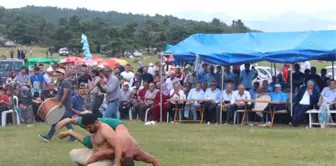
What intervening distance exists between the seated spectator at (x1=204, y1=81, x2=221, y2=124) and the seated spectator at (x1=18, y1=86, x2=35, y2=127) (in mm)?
4750

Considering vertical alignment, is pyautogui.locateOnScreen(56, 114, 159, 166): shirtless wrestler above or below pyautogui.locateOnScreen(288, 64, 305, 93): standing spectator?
below

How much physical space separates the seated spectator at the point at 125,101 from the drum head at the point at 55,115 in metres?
→ 6.52

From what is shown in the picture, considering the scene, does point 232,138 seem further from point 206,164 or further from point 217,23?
point 217,23

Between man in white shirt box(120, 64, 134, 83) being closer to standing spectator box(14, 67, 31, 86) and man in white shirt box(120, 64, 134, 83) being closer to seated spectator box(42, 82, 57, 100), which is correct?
standing spectator box(14, 67, 31, 86)

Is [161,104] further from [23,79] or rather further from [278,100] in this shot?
[23,79]

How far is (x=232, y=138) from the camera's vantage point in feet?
41.5

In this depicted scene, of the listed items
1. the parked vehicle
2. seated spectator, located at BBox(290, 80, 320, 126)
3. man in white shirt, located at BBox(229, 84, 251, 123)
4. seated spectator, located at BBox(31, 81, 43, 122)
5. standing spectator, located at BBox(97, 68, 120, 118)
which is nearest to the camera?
standing spectator, located at BBox(97, 68, 120, 118)

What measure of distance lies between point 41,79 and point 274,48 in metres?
7.50

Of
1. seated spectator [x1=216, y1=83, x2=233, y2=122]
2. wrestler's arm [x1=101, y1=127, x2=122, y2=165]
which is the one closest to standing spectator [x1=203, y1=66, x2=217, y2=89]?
seated spectator [x1=216, y1=83, x2=233, y2=122]

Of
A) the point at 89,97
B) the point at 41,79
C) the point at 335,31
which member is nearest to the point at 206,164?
the point at 89,97

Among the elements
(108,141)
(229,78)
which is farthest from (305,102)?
(108,141)

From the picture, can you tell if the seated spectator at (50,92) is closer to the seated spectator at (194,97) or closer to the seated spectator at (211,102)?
the seated spectator at (194,97)

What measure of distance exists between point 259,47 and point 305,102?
2.18 metres

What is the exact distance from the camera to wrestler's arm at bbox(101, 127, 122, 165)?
274 inches
